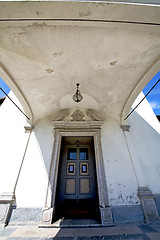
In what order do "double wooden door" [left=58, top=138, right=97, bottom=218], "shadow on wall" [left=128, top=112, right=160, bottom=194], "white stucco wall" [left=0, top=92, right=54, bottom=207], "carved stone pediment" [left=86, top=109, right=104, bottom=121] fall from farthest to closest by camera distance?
"carved stone pediment" [left=86, top=109, right=104, bottom=121] → "double wooden door" [left=58, top=138, right=97, bottom=218] → "shadow on wall" [left=128, top=112, right=160, bottom=194] → "white stucco wall" [left=0, top=92, right=54, bottom=207]

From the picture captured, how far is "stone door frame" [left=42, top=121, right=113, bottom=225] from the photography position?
8.79 ft

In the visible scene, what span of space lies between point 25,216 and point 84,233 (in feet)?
5.25

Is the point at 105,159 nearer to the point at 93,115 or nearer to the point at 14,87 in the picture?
the point at 93,115

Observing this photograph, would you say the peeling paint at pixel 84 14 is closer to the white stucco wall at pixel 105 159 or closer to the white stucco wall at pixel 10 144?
the white stucco wall at pixel 105 159

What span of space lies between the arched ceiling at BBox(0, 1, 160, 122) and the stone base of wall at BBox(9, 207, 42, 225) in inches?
117

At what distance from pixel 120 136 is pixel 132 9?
3.33 metres

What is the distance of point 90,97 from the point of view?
3.55 meters

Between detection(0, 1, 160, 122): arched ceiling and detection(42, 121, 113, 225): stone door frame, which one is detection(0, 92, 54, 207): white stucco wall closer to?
detection(42, 121, 113, 225): stone door frame

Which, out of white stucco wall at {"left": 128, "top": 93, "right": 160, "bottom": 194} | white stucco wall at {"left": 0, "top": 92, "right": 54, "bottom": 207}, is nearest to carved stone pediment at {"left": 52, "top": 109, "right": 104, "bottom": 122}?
white stucco wall at {"left": 0, "top": 92, "right": 54, "bottom": 207}

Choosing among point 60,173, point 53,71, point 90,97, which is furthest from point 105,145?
point 53,71

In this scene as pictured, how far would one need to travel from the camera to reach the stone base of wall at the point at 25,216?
8.57 feet

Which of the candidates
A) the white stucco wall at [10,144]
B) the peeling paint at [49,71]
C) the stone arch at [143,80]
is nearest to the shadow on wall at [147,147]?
the stone arch at [143,80]

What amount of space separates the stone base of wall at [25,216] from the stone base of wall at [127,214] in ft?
6.55

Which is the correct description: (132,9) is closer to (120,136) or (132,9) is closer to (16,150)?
(120,136)
